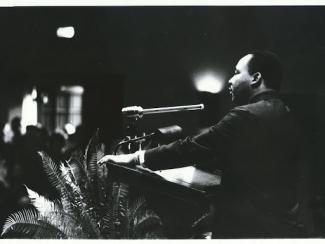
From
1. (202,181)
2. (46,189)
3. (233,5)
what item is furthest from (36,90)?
(233,5)

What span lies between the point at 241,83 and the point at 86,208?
1.82m

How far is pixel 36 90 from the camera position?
11.9 ft

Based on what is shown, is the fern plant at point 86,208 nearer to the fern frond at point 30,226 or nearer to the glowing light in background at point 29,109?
the fern frond at point 30,226

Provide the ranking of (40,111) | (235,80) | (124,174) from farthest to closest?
1. (40,111)
2. (235,80)
3. (124,174)

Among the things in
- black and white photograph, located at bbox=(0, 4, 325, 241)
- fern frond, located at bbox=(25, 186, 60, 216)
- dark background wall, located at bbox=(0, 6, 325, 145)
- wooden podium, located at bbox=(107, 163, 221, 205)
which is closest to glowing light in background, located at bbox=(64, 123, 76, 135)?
black and white photograph, located at bbox=(0, 4, 325, 241)

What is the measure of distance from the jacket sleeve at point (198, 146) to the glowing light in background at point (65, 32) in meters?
1.50

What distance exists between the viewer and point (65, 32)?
3.64 metres

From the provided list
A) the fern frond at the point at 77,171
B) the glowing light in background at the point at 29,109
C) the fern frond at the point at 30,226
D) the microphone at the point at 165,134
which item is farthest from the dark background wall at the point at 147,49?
the fern frond at the point at 30,226

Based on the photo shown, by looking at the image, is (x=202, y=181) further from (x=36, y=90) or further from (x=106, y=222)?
(x=36, y=90)

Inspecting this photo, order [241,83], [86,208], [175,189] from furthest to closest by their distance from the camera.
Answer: [86,208]
[241,83]
[175,189]

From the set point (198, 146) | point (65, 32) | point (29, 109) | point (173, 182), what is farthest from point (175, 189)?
point (65, 32)

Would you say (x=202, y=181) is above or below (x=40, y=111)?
below

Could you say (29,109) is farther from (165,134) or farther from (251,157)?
(251,157)

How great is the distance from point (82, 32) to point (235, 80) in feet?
5.16
